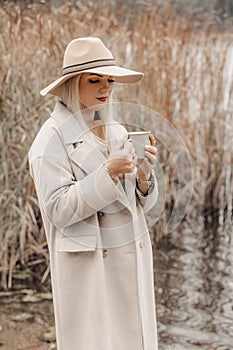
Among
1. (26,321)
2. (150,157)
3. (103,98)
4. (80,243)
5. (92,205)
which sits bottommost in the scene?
(26,321)

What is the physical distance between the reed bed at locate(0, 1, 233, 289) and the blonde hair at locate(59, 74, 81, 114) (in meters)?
1.70

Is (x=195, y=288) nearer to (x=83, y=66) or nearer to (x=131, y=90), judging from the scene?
(x=131, y=90)

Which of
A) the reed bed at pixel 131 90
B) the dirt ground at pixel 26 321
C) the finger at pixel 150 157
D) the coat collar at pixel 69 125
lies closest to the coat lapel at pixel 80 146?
the coat collar at pixel 69 125

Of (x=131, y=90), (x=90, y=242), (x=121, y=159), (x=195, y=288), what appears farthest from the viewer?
(x=131, y=90)

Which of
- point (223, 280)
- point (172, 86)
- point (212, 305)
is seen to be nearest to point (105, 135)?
point (212, 305)

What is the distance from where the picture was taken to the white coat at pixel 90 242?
1.85 meters

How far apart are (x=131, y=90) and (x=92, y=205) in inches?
104

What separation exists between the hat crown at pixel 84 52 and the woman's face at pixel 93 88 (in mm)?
42

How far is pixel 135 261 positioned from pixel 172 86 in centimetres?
276

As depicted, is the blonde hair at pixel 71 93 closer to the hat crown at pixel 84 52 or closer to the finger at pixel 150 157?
the hat crown at pixel 84 52

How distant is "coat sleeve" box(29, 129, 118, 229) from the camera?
1.82 meters

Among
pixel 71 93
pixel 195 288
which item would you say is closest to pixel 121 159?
pixel 71 93

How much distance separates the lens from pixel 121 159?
71.3 inches

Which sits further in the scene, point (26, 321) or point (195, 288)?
point (195, 288)
